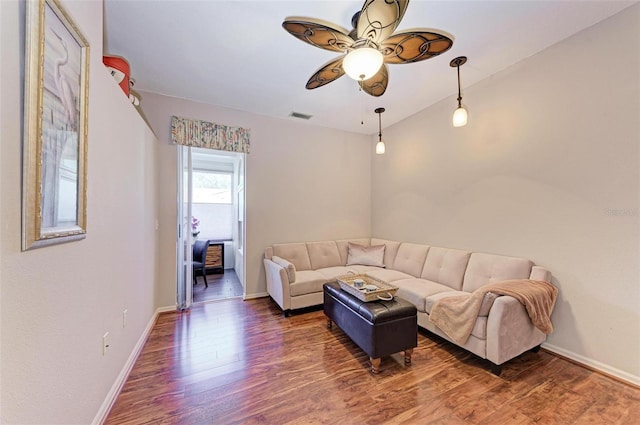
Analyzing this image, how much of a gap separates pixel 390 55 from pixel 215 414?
2.86 m

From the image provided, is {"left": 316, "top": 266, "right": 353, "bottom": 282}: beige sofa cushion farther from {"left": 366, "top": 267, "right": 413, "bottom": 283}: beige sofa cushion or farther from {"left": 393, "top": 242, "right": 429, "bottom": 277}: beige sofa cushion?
{"left": 393, "top": 242, "right": 429, "bottom": 277}: beige sofa cushion

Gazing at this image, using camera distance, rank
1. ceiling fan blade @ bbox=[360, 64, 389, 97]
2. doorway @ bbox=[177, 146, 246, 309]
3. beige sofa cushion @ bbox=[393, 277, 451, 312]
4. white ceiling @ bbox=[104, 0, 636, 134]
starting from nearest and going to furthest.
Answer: white ceiling @ bbox=[104, 0, 636, 134] < ceiling fan blade @ bbox=[360, 64, 389, 97] < beige sofa cushion @ bbox=[393, 277, 451, 312] < doorway @ bbox=[177, 146, 246, 309]

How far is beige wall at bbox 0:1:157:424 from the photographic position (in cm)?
87

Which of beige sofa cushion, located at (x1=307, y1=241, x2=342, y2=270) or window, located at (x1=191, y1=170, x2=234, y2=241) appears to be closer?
beige sofa cushion, located at (x1=307, y1=241, x2=342, y2=270)

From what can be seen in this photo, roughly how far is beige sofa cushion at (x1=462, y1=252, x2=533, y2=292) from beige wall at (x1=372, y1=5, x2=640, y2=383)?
0.48ft

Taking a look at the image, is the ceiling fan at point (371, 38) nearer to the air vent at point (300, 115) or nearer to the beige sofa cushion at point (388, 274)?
the air vent at point (300, 115)

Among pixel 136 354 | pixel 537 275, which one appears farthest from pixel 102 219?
pixel 537 275

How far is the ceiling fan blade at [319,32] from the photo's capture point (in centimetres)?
149

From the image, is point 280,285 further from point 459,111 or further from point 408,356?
point 459,111

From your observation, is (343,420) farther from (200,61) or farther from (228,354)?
(200,61)

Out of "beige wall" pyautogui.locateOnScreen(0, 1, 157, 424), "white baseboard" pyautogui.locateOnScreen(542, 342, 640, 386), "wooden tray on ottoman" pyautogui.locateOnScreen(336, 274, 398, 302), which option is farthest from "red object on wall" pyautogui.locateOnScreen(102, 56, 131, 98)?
"white baseboard" pyautogui.locateOnScreen(542, 342, 640, 386)

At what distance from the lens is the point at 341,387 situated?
73.7 inches

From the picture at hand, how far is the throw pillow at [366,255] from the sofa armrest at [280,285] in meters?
1.30

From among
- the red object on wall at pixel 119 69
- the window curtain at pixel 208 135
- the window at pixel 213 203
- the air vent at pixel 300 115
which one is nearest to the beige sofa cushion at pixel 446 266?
the air vent at pixel 300 115
